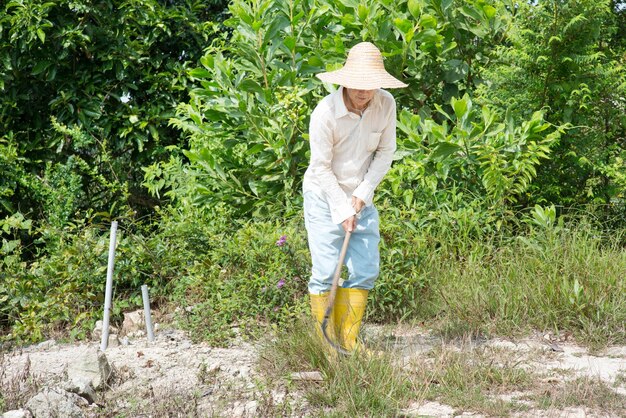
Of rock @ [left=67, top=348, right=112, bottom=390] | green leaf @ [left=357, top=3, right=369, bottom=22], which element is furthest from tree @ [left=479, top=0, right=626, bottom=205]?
rock @ [left=67, top=348, right=112, bottom=390]

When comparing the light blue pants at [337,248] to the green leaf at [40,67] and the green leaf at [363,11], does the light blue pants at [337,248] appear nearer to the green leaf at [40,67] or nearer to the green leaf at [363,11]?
the green leaf at [363,11]

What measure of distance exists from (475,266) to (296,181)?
1.65 m

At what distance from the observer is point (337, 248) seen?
4.59m

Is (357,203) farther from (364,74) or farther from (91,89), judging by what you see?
(91,89)

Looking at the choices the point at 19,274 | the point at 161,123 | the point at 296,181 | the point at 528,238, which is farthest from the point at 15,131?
the point at 528,238

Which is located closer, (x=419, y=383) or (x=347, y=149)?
(x=419, y=383)

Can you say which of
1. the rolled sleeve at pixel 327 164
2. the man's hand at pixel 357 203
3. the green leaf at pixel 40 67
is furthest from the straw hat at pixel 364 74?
the green leaf at pixel 40 67

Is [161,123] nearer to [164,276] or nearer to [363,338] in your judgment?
[164,276]

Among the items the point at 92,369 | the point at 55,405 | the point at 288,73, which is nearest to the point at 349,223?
the point at 92,369

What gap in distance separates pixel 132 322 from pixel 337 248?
73.2 inches

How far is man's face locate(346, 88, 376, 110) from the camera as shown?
4344 mm

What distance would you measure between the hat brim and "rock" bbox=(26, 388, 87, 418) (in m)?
1.99

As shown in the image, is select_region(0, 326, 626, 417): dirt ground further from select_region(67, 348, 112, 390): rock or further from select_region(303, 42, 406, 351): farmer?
select_region(303, 42, 406, 351): farmer

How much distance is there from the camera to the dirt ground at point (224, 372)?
390cm
